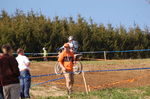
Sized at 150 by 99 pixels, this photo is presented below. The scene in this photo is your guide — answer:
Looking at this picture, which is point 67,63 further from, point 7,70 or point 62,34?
point 62,34

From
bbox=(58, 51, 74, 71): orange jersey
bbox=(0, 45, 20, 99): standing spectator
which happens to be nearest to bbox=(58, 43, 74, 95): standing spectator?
bbox=(58, 51, 74, 71): orange jersey

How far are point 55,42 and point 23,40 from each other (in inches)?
134

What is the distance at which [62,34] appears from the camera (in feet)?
99.5

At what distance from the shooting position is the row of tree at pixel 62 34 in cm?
2786

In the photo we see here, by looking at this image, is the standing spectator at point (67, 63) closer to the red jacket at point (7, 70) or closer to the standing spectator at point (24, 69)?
the standing spectator at point (24, 69)

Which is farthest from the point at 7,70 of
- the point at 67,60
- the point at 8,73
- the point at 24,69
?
the point at 67,60

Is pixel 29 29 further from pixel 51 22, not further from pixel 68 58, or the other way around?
pixel 68 58

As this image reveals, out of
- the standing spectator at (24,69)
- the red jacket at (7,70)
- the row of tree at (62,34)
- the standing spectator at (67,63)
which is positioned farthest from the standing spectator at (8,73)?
the row of tree at (62,34)

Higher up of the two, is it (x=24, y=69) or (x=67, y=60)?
(x=67, y=60)

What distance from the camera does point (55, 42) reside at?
97.8ft

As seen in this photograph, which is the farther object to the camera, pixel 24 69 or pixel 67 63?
pixel 67 63

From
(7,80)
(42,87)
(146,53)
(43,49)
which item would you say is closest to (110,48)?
(146,53)

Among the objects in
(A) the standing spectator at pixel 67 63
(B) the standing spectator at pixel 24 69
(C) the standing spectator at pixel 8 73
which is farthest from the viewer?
(A) the standing spectator at pixel 67 63

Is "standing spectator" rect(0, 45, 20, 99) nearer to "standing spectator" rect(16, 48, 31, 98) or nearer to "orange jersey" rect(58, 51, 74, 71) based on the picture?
"standing spectator" rect(16, 48, 31, 98)
